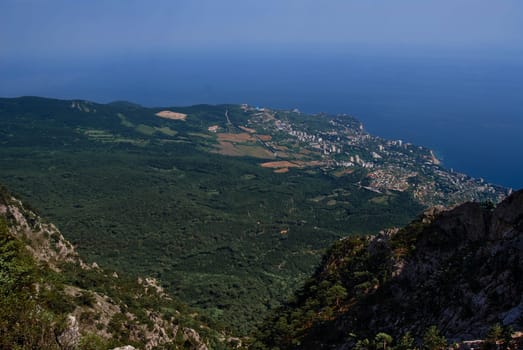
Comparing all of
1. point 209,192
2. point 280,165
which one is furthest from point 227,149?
point 209,192

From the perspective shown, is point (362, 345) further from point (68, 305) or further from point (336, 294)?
point (68, 305)

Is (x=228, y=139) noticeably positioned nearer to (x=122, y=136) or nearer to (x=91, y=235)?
(x=122, y=136)

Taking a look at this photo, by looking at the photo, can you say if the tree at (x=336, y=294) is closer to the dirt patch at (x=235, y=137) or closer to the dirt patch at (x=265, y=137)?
the dirt patch at (x=235, y=137)

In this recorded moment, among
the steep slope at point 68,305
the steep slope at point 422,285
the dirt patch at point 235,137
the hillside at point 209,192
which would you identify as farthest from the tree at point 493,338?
the dirt patch at point 235,137

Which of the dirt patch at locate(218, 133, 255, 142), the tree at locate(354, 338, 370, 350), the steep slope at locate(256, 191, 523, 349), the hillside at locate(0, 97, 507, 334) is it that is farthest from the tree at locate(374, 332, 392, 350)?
the dirt patch at locate(218, 133, 255, 142)

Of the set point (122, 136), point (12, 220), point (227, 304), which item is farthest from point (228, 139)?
point (12, 220)

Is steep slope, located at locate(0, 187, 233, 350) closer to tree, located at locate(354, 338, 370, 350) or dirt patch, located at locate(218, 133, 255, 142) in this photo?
tree, located at locate(354, 338, 370, 350)
